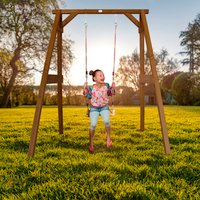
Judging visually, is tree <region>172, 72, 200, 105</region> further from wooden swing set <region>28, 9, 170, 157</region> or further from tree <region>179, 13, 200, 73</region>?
wooden swing set <region>28, 9, 170, 157</region>

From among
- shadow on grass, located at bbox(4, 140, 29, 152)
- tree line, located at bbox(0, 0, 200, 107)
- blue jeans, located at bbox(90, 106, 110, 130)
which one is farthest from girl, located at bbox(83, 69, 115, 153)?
tree line, located at bbox(0, 0, 200, 107)

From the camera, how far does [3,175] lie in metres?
3.73

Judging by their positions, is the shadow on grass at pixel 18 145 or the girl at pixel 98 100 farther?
the shadow on grass at pixel 18 145

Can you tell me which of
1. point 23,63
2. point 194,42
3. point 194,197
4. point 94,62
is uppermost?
point 194,42

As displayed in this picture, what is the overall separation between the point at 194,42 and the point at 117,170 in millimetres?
36320

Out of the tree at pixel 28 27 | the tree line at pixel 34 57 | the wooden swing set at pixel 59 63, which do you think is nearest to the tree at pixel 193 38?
the tree line at pixel 34 57

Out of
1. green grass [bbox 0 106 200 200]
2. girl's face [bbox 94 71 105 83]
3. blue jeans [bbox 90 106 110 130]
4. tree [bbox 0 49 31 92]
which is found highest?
tree [bbox 0 49 31 92]

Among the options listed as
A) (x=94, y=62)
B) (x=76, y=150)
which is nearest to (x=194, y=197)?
(x=76, y=150)

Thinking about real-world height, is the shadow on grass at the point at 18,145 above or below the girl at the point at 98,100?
below

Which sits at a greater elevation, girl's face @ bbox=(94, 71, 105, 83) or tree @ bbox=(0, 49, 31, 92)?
tree @ bbox=(0, 49, 31, 92)

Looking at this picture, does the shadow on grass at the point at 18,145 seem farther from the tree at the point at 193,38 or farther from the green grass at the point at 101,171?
the tree at the point at 193,38

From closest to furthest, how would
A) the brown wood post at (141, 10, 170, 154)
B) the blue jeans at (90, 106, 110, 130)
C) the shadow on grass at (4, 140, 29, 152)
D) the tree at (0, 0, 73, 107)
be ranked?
the brown wood post at (141, 10, 170, 154) < the blue jeans at (90, 106, 110, 130) < the shadow on grass at (4, 140, 29, 152) < the tree at (0, 0, 73, 107)

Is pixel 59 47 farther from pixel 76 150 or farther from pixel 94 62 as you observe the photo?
pixel 76 150

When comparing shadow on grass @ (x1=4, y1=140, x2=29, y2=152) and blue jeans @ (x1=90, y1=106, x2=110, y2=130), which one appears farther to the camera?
shadow on grass @ (x1=4, y1=140, x2=29, y2=152)
